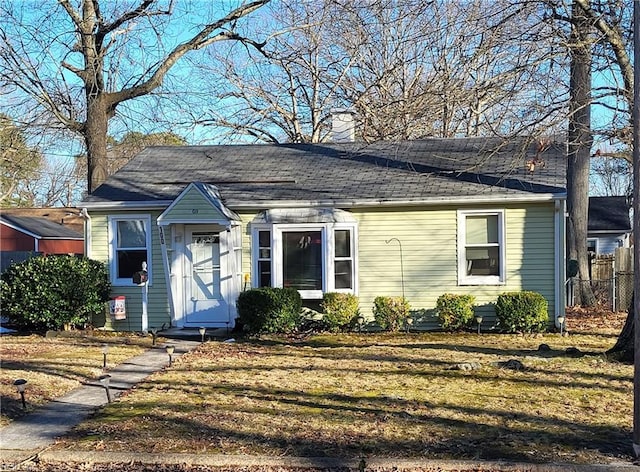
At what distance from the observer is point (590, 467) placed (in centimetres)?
509

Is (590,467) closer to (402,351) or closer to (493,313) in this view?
(402,351)

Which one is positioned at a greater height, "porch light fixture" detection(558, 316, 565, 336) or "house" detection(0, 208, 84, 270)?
"house" detection(0, 208, 84, 270)

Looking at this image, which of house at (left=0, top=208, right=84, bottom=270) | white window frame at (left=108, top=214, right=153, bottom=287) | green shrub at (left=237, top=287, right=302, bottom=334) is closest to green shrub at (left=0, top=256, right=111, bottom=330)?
white window frame at (left=108, top=214, right=153, bottom=287)

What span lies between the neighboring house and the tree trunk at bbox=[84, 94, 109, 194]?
2316 centimetres

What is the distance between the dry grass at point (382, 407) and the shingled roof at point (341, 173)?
3850 mm

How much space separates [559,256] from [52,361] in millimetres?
9417

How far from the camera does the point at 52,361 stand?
10047mm

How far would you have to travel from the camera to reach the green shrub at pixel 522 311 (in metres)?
12.5

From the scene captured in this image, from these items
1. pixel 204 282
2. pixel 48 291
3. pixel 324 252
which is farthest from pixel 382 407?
pixel 48 291

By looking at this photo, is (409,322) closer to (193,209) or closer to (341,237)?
(341,237)

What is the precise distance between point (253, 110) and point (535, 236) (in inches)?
735

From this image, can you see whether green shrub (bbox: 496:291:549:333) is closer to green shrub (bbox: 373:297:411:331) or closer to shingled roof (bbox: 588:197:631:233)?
green shrub (bbox: 373:297:411:331)

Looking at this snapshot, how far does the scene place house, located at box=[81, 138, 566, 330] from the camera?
43.3 feet

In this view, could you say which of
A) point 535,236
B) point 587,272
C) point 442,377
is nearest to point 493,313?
point 535,236
